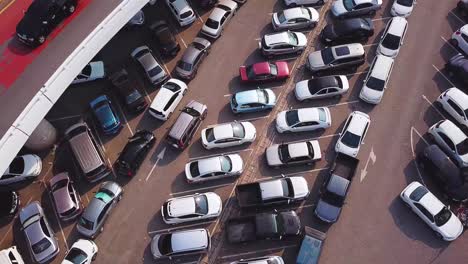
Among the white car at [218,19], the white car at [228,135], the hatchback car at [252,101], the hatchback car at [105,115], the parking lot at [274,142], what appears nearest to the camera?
the parking lot at [274,142]

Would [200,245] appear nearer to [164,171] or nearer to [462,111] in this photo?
[164,171]

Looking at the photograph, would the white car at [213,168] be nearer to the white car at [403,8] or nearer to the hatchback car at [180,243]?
the hatchback car at [180,243]

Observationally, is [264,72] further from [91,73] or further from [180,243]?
[180,243]

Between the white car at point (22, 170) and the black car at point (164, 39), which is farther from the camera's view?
the black car at point (164, 39)

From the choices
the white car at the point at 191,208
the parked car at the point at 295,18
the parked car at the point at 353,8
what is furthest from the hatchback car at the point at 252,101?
the parked car at the point at 353,8

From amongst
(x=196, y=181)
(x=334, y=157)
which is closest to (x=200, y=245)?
(x=196, y=181)

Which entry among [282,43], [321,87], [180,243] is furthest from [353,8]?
[180,243]

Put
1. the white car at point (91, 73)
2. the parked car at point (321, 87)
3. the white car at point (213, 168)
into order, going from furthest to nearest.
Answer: the white car at point (91, 73) < the parked car at point (321, 87) < the white car at point (213, 168)
